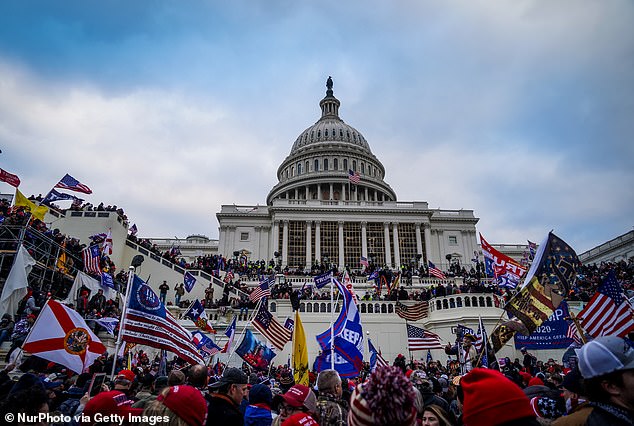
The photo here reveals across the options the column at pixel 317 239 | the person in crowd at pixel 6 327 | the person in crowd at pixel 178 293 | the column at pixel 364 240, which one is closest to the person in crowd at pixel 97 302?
the person in crowd at pixel 6 327

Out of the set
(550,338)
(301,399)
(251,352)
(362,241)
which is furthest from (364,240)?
(301,399)

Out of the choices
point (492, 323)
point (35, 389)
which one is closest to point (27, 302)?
point (35, 389)

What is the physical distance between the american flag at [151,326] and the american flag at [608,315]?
882cm

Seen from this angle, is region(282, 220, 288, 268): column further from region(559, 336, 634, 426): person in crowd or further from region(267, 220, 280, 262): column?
region(559, 336, 634, 426): person in crowd

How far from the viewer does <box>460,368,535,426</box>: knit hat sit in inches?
107

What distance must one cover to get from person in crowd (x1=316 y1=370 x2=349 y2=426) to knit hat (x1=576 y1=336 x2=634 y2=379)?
247 centimetres

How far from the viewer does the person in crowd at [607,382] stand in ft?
9.11

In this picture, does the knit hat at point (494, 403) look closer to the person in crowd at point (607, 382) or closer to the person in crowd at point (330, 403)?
the person in crowd at point (607, 382)

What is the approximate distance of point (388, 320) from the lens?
27469 mm

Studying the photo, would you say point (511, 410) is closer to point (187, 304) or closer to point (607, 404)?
point (607, 404)

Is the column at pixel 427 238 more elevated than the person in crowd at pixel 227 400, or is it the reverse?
the column at pixel 427 238

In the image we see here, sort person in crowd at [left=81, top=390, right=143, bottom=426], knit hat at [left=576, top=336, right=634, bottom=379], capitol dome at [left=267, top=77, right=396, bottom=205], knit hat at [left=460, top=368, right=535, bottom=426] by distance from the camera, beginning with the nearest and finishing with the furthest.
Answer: knit hat at [left=460, top=368, right=535, bottom=426] → knit hat at [left=576, top=336, right=634, bottom=379] → person in crowd at [left=81, top=390, right=143, bottom=426] → capitol dome at [left=267, top=77, right=396, bottom=205]

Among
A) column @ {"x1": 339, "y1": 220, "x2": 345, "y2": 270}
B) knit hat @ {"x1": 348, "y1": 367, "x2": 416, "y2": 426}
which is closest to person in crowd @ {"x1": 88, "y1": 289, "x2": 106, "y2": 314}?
knit hat @ {"x1": 348, "y1": 367, "x2": 416, "y2": 426}

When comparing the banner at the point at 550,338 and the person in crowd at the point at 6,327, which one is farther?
the banner at the point at 550,338
